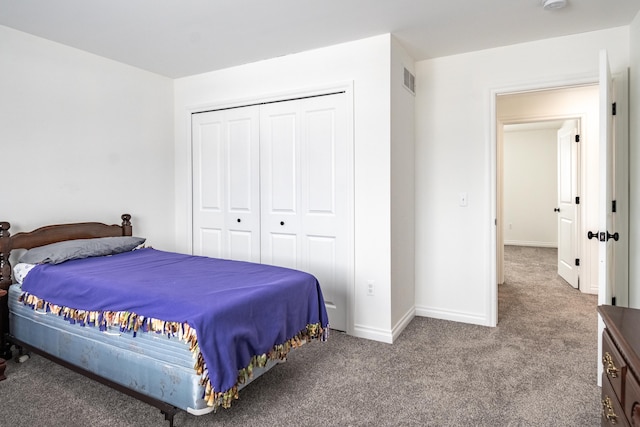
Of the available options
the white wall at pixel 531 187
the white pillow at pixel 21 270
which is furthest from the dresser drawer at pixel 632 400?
the white wall at pixel 531 187

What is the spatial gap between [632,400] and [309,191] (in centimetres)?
259

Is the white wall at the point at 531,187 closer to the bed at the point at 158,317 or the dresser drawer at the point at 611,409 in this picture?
the bed at the point at 158,317

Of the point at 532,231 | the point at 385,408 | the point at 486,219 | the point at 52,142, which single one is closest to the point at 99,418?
the point at 385,408

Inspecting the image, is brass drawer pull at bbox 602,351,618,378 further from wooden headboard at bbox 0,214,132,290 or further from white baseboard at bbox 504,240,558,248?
white baseboard at bbox 504,240,558,248

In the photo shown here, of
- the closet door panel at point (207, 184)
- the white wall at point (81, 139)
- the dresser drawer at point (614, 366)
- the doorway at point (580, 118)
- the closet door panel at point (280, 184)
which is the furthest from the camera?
the doorway at point (580, 118)

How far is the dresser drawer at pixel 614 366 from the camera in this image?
49.7 inches

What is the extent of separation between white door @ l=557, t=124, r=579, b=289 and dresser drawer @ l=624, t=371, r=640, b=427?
404 cm

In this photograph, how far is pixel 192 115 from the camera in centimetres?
412

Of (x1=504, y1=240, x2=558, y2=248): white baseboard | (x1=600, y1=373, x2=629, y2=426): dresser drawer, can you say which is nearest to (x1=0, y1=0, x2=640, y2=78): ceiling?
(x1=600, y1=373, x2=629, y2=426): dresser drawer

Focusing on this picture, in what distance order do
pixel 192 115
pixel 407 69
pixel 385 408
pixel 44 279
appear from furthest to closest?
pixel 192 115 < pixel 407 69 < pixel 44 279 < pixel 385 408

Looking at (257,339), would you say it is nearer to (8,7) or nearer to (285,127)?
(285,127)

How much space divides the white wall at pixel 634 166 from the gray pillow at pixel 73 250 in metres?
3.86

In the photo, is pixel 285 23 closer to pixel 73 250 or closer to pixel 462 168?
pixel 462 168

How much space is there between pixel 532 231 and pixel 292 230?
259 inches
